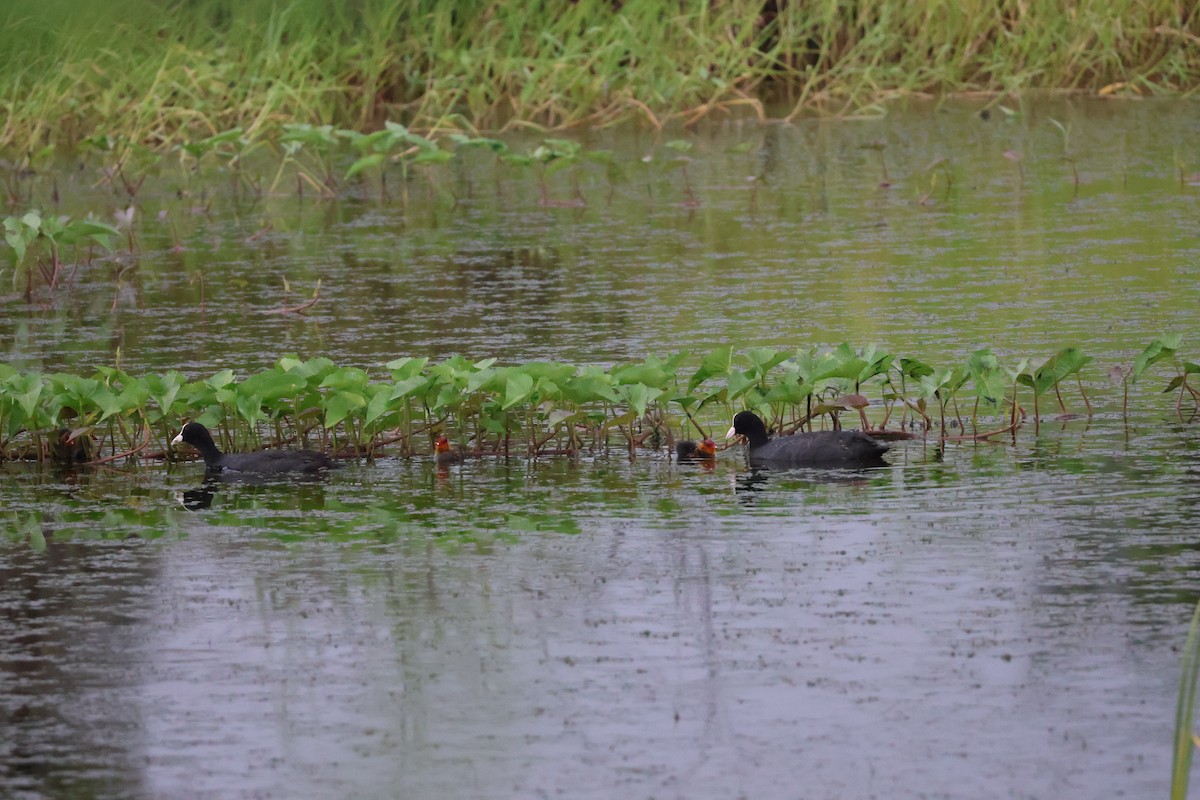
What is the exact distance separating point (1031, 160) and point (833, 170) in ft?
5.67

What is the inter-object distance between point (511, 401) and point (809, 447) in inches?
48.6

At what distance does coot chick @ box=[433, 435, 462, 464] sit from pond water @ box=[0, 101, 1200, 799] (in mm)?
115

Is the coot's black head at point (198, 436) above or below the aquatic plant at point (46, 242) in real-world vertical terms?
below

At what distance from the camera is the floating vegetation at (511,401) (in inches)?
352

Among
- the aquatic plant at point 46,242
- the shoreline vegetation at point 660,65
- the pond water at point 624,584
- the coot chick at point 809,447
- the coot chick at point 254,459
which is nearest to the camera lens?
the pond water at point 624,584

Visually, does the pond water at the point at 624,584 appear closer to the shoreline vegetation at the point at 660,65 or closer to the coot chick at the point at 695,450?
the coot chick at the point at 695,450

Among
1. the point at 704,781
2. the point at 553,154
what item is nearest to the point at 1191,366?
the point at 704,781

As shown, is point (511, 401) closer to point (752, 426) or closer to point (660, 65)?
point (752, 426)

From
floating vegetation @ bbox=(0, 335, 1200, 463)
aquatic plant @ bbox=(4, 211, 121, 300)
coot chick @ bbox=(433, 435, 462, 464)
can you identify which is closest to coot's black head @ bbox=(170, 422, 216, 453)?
floating vegetation @ bbox=(0, 335, 1200, 463)

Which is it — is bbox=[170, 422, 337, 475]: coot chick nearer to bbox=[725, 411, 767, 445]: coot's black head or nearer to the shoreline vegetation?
bbox=[725, 411, 767, 445]: coot's black head

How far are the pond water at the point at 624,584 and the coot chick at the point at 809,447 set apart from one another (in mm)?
120

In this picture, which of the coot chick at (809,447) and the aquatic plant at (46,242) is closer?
the coot chick at (809,447)

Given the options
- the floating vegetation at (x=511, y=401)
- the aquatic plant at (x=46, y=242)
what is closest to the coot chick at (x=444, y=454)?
the floating vegetation at (x=511, y=401)

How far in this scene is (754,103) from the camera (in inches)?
894
